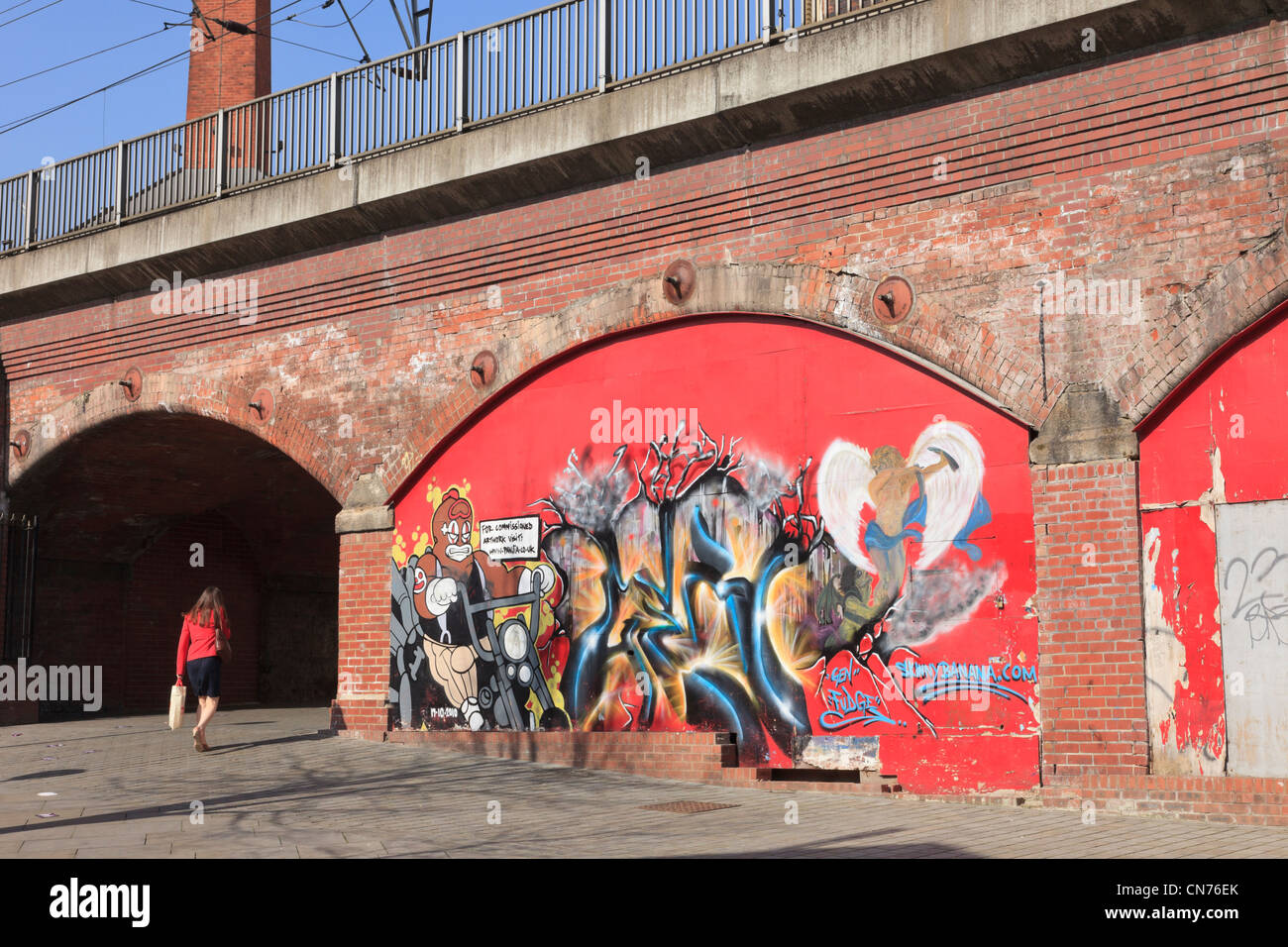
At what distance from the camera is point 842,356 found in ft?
35.8

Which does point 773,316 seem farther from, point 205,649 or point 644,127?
point 205,649

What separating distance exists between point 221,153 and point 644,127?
5915 millimetres

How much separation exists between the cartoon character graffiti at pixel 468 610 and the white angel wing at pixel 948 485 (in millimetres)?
3728

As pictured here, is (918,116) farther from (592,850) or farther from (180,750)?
(180,750)

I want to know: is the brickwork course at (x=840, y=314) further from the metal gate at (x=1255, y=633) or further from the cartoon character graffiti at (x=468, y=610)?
the cartoon character graffiti at (x=468, y=610)

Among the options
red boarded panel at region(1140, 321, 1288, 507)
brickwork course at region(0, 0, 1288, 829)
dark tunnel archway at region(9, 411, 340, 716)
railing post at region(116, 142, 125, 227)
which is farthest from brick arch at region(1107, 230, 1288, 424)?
railing post at region(116, 142, 125, 227)

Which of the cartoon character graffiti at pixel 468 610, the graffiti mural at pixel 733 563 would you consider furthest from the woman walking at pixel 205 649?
the cartoon character graffiti at pixel 468 610

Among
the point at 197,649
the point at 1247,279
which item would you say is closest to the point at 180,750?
the point at 197,649

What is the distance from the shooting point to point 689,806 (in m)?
9.44

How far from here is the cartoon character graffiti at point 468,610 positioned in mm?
12539

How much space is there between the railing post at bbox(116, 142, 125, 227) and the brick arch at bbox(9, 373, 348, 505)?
2.09 meters

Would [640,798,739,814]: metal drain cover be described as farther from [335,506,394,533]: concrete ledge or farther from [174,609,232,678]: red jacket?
[174,609,232,678]: red jacket

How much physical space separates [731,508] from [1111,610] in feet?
10.6
